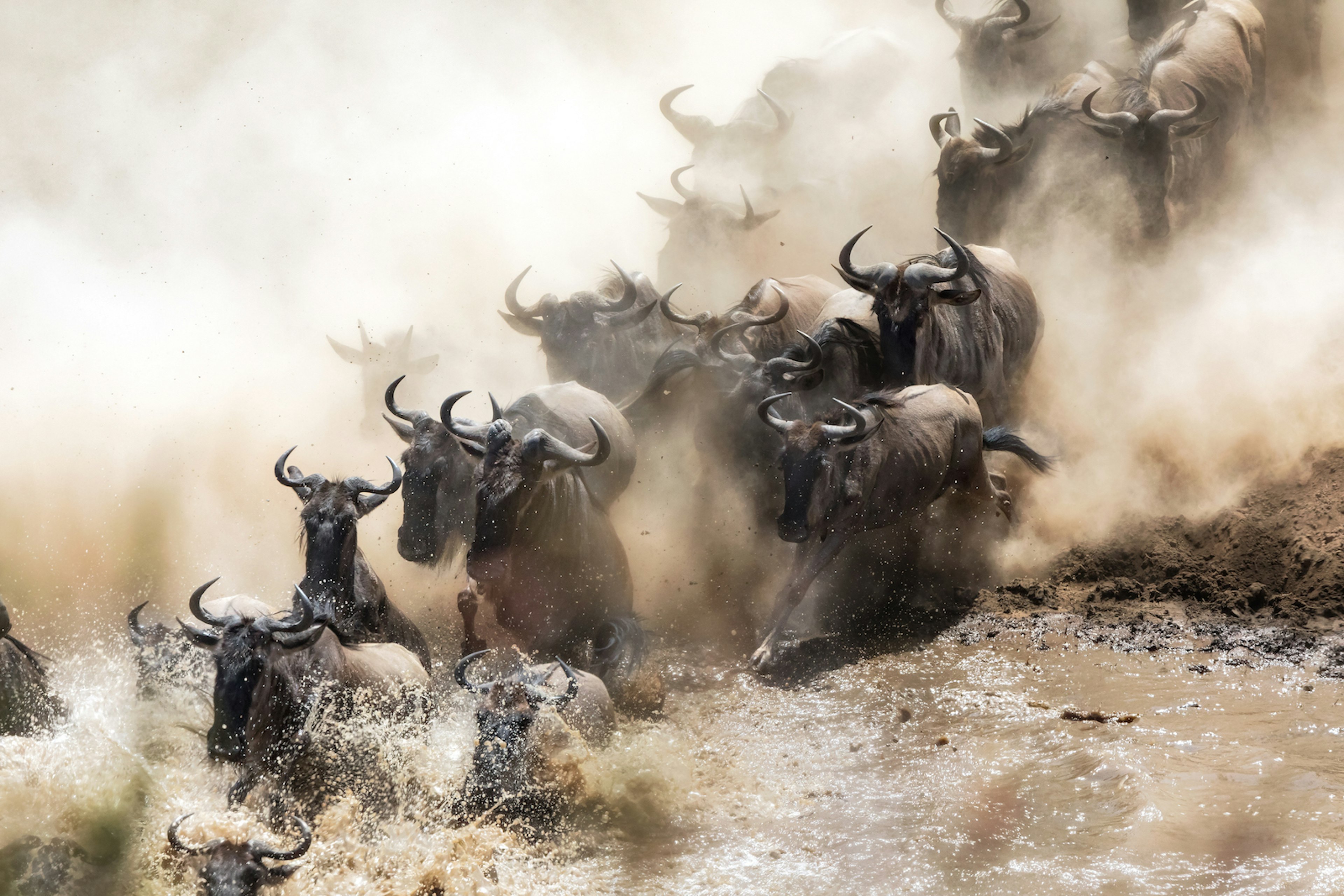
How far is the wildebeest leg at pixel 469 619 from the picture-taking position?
7465 millimetres

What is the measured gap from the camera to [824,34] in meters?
18.8

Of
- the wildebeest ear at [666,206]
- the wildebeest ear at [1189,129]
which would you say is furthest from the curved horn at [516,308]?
the wildebeest ear at [1189,129]

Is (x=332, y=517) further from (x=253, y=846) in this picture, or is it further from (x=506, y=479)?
(x=253, y=846)

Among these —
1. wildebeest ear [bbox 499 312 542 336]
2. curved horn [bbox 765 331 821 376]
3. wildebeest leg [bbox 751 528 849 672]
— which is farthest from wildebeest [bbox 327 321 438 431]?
wildebeest leg [bbox 751 528 849 672]

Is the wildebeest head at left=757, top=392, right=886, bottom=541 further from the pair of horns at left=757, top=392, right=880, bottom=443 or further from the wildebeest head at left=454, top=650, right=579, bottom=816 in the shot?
the wildebeest head at left=454, top=650, right=579, bottom=816

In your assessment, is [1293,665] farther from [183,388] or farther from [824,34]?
[824,34]

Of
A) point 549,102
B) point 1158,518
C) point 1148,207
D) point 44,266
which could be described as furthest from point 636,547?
point 549,102

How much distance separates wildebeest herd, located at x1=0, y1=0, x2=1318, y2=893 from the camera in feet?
20.1

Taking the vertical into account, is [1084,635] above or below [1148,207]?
below

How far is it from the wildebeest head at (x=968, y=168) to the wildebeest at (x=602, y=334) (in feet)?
10.7

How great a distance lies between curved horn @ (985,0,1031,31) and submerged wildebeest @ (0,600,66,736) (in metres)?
12.0

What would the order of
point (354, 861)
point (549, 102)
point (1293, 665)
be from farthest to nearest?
point (549, 102) → point (1293, 665) → point (354, 861)

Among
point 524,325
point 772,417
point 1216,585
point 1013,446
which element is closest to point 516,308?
point 524,325

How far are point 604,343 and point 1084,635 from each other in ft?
15.8
